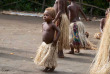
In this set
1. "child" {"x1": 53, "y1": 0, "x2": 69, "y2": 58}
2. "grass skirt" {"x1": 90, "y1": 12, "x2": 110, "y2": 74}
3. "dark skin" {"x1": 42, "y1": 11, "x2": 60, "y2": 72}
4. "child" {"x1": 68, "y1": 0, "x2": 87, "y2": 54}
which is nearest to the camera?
"grass skirt" {"x1": 90, "y1": 12, "x2": 110, "y2": 74}

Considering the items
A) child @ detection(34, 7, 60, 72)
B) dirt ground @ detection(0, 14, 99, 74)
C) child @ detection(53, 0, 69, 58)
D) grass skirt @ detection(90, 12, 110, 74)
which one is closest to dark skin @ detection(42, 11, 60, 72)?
child @ detection(34, 7, 60, 72)

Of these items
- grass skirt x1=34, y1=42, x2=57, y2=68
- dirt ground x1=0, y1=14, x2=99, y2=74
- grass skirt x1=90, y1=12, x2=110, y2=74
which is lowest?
dirt ground x1=0, y1=14, x2=99, y2=74

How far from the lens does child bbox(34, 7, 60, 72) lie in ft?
14.5

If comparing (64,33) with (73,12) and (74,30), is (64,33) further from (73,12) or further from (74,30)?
(73,12)

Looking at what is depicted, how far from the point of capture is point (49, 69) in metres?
4.56

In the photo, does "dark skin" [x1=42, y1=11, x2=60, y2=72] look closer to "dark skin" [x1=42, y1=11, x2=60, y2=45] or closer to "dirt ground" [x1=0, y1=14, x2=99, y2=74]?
"dark skin" [x1=42, y1=11, x2=60, y2=45]

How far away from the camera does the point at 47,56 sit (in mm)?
4434

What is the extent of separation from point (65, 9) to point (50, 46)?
156 centimetres

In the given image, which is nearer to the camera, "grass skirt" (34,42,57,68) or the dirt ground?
"grass skirt" (34,42,57,68)

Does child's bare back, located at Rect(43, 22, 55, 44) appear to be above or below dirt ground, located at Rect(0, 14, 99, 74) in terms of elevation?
above

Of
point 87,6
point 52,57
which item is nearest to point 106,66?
point 52,57

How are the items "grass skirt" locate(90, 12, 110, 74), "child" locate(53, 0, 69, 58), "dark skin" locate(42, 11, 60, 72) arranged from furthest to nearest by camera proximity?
1. "child" locate(53, 0, 69, 58)
2. "dark skin" locate(42, 11, 60, 72)
3. "grass skirt" locate(90, 12, 110, 74)

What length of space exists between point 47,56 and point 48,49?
119 mm

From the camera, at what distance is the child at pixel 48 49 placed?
14.5 feet
